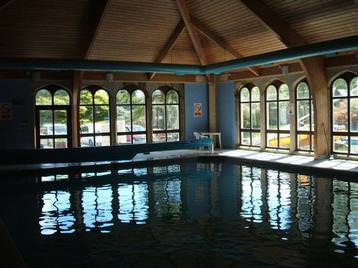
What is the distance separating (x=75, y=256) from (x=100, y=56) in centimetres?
1052

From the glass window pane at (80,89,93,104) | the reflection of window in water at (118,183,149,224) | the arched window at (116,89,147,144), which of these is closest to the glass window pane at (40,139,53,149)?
the glass window pane at (80,89,93,104)

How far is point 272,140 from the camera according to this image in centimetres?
1590

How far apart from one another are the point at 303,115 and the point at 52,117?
9.23 meters

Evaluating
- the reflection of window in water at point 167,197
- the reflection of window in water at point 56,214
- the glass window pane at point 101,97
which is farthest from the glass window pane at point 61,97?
the reflection of window in water at point 56,214

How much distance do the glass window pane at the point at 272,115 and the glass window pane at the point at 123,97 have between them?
5.63 m

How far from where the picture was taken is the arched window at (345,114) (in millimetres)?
12766

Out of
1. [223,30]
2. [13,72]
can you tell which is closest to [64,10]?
[13,72]

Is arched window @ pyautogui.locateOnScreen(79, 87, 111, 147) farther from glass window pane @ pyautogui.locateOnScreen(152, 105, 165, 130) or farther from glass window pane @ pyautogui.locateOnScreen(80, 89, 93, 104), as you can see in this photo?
glass window pane @ pyautogui.locateOnScreen(152, 105, 165, 130)

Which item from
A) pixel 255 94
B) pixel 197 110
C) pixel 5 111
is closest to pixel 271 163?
pixel 255 94

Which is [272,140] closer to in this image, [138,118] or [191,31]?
[191,31]

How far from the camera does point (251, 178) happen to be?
426 inches

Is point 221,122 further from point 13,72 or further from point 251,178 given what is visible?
point 13,72

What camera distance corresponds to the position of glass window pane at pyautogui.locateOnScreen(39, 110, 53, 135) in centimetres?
1550

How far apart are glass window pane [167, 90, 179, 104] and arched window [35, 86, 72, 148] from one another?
4.24 m
